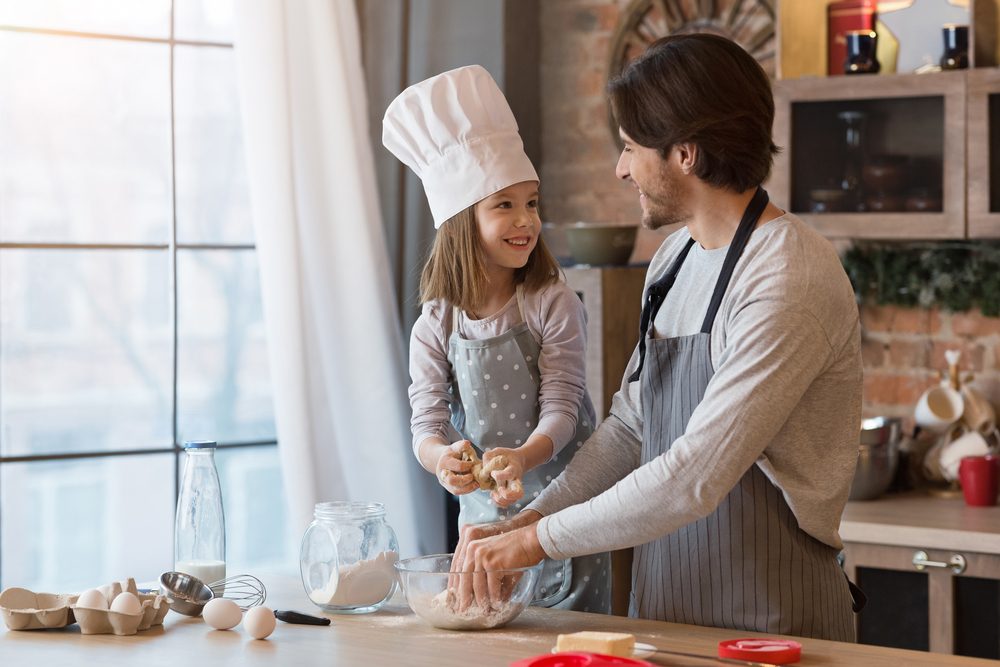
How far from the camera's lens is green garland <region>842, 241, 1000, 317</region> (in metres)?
3.39

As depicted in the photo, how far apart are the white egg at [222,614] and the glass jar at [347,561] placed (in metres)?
0.13

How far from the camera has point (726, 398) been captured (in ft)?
5.48

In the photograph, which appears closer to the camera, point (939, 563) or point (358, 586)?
point (358, 586)

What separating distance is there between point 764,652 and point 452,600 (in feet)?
1.48

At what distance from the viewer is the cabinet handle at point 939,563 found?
290cm

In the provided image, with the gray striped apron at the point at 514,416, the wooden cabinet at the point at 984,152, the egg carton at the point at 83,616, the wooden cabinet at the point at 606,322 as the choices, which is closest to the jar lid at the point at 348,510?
the egg carton at the point at 83,616

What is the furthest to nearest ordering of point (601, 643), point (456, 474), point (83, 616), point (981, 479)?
1. point (981, 479)
2. point (456, 474)
3. point (83, 616)
4. point (601, 643)

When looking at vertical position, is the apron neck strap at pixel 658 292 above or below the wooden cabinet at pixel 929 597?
above

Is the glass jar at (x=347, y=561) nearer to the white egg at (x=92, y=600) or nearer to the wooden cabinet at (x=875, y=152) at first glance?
the white egg at (x=92, y=600)

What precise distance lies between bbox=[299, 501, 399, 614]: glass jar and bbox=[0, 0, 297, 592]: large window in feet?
5.66

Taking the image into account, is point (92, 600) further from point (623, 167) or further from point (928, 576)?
point (928, 576)

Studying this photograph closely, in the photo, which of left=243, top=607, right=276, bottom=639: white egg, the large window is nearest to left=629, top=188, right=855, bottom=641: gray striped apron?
left=243, top=607, right=276, bottom=639: white egg

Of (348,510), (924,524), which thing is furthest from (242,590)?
(924,524)

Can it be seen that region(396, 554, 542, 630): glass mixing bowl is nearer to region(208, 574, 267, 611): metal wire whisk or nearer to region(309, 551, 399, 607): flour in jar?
region(309, 551, 399, 607): flour in jar
